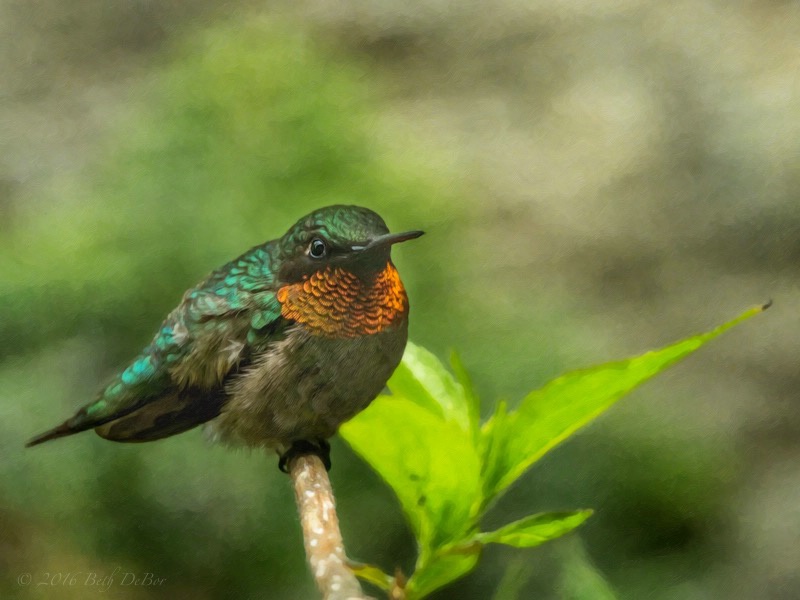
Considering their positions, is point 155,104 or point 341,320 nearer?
point 341,320

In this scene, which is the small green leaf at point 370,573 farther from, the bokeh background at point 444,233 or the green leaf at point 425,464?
the bokeh background at point 444,233

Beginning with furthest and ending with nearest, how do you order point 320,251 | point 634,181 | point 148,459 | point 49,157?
point 634,181 → point 49,157 → point 148,459 → point 320,251

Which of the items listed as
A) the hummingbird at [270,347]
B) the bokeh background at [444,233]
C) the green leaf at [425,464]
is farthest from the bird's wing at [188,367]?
the bokeh background at [444,233]

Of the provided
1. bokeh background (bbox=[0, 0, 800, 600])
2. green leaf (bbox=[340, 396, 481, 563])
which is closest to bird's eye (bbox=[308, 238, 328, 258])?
green leaf (bbox=[340, 396, 481, 563])

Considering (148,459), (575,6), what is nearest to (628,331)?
(575,6)

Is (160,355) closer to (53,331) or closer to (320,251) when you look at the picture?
(320,251)

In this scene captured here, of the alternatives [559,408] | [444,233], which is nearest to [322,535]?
[559,408]

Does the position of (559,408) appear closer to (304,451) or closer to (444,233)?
(304,451)
